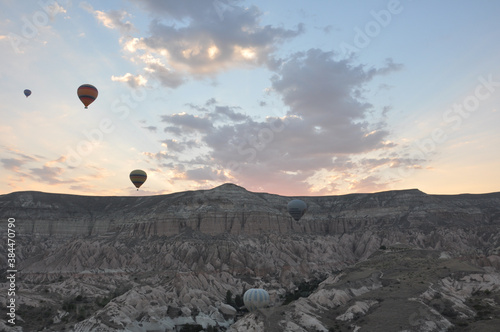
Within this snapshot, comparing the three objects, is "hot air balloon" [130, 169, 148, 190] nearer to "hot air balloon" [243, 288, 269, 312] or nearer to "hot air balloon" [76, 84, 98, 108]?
"hot air balloon" [76, 84, 98, 108]

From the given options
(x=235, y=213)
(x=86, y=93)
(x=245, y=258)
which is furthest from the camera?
(x=235, y=213)

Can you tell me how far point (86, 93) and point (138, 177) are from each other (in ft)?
81.4

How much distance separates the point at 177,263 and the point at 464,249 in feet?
281

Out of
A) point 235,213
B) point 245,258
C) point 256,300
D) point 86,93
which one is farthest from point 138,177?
point 235,213

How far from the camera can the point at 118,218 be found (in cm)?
16225

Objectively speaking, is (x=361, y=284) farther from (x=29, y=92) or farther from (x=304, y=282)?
(x=29, y=92)

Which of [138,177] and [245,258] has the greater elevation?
[138,177]

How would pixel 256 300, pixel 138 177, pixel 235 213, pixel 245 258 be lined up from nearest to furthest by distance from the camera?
pixel 256 300 < pixel 138 177 < pixel 245 258 < pixel 235 213

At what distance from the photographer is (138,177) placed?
9519 cm

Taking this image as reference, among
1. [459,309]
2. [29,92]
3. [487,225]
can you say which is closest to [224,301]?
[459,309]

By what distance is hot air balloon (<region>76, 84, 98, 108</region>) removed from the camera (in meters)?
78.0

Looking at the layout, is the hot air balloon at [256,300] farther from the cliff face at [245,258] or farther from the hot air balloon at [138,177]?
the hot air balloon at [138,177]

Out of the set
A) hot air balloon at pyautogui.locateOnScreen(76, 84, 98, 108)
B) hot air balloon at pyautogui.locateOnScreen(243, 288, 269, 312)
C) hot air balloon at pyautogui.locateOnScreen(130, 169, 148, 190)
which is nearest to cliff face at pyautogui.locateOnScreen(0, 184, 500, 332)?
hot air balloon at pyautogui.locateOnScreen(243, 288, 269, 312)

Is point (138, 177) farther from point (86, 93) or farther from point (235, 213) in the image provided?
point (235, 213)
